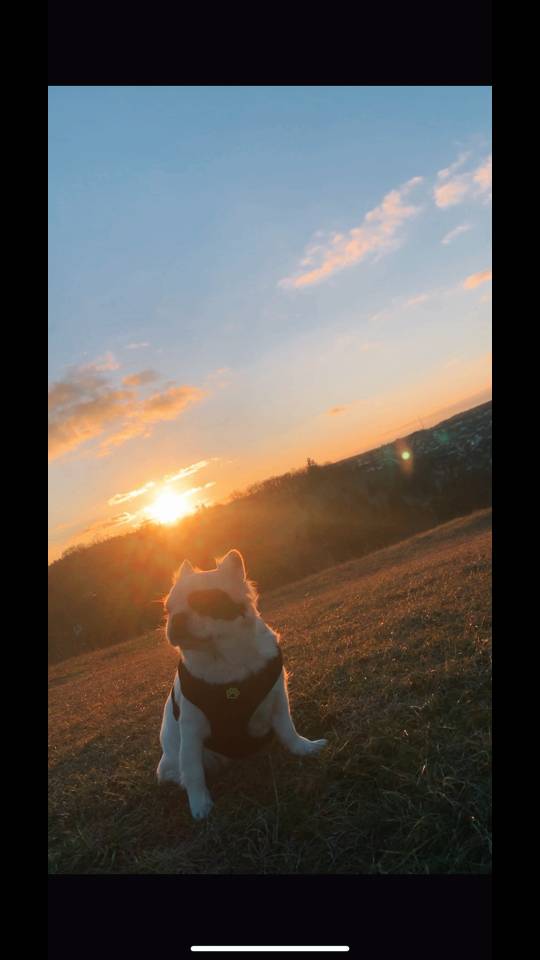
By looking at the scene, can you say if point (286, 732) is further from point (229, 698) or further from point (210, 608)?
point (210, 608)

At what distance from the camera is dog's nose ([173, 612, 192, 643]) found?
3.36 meters

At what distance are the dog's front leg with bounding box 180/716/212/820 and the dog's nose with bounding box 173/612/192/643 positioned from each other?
0.63 meters

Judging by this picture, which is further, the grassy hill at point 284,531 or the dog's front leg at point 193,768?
the grassy hill at point 284,531

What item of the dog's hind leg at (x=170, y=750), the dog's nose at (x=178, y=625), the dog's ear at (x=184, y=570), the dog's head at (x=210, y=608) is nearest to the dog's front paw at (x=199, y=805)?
the dog's hind leg at (x=170, y=750)

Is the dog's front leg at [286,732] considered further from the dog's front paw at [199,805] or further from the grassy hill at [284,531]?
the grassy hill at [284,531]

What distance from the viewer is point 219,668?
3486 millimetres

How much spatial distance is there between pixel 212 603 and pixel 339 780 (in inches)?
52.0

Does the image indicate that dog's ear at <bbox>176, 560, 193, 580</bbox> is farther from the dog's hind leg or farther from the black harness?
A: the dog's hind leg

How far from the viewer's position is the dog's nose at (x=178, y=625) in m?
3.36

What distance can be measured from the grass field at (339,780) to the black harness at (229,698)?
39 centimetres

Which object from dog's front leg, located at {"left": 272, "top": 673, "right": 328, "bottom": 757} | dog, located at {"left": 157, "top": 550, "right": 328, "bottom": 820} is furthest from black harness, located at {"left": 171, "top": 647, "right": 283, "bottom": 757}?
dog's front leg, located at {"left": 272, "top": 673, "right": 328, "bottom": 757}
